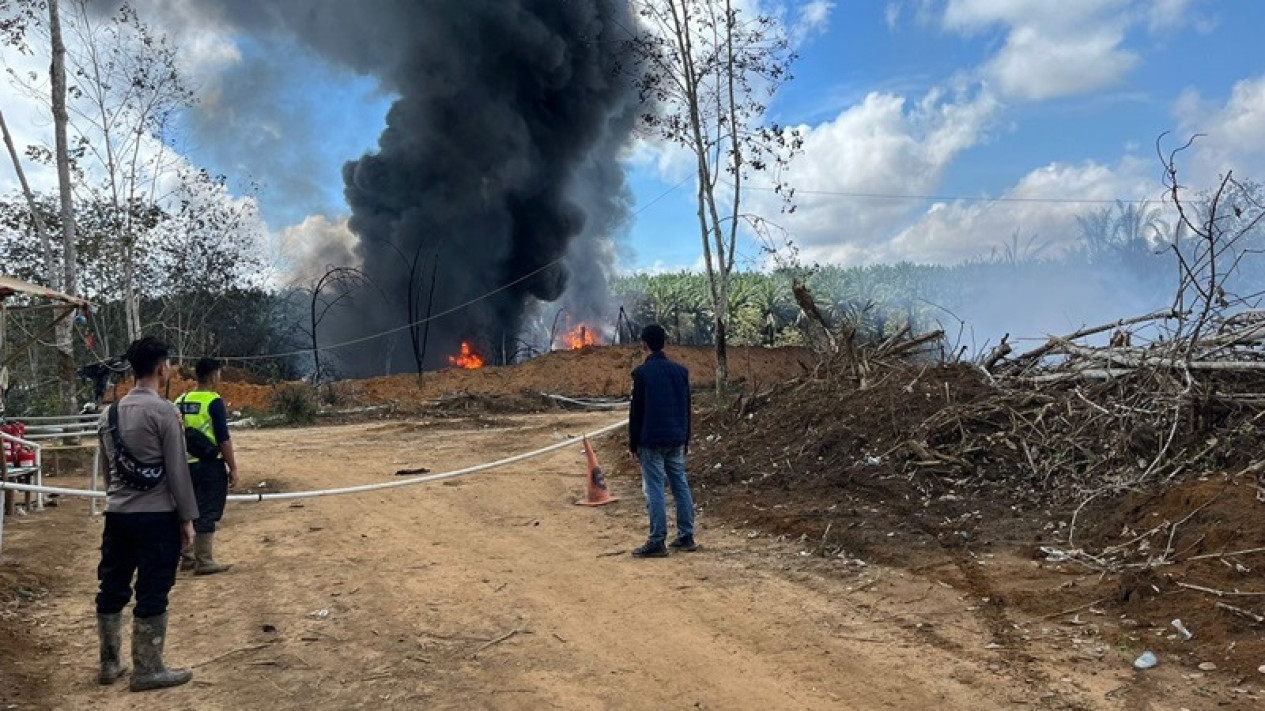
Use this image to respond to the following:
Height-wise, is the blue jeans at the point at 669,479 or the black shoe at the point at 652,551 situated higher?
the blue jeans at the point at 669,479

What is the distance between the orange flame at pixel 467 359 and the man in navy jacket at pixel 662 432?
27.0 m

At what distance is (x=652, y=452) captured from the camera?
6.98 m

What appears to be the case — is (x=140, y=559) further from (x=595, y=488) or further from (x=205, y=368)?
(x=595, y=488)

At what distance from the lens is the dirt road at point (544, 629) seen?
409 cm

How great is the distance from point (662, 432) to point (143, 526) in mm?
3771

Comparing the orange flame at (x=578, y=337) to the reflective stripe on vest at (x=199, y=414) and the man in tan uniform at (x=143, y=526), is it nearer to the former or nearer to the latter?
the reflective stripe on vest at (x=199, y=414)

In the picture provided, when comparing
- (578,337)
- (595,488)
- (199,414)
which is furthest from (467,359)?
(199,414)

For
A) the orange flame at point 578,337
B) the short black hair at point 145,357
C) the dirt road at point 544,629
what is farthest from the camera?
the orange flame at point 578,337

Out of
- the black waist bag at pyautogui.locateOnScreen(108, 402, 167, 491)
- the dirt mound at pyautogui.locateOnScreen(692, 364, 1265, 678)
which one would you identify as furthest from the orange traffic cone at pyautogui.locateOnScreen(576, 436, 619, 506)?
the black waist bag at pyautogui.locateOnScreen(108, 402, 167, 491)

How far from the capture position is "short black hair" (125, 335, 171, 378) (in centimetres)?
466

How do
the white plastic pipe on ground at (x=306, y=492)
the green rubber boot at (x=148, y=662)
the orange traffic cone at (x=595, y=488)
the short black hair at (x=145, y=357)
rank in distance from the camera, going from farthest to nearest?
1. the orange traffic cone at (x=595, y=488)
2. the white plastic pipe on ground at (x=306, y=492)
3. the short black hair at (x=145, y=357)
4. the green rubber boot at (x=148, y=662)

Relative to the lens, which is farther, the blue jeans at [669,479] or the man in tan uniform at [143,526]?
the blue jeans at [669,479]

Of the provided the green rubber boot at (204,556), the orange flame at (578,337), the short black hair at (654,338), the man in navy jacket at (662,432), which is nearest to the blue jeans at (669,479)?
the man in navy jacket at (662,432)

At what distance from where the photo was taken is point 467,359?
3419 cm
